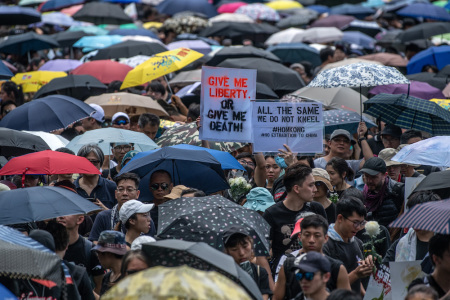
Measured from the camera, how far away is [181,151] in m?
9.77

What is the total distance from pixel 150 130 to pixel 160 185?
2.74 meters

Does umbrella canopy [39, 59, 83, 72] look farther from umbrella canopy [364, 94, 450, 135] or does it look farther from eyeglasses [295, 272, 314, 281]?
eyeglasses [295, 272, 314, 281]

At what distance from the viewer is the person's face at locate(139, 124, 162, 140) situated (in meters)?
12.1

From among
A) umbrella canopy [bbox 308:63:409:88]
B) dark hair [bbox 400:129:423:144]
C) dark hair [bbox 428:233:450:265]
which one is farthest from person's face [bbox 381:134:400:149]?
dark hair [bbox 428:233:450:265]

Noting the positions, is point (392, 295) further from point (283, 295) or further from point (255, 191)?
point (255, 191)

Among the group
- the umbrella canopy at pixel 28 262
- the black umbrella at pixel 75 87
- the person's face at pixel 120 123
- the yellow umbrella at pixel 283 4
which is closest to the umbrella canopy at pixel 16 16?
the black umbrella at pixel 75 87

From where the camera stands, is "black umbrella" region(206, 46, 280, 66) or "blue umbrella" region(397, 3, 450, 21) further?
"blue umbrella" region(397, 3, 450, 21)

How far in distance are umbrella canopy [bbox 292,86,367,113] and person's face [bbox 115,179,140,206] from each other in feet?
16.6

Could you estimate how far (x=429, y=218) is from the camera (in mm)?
6457

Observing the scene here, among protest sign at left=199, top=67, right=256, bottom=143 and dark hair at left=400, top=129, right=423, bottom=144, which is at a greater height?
protest sign at left=199, top=67, right=256, bottom=143

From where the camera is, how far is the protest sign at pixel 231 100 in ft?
33.0

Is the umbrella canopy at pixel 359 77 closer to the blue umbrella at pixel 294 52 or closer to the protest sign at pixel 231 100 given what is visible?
the protest sign at pixel 231 100

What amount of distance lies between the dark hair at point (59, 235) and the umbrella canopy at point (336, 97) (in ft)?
22.1

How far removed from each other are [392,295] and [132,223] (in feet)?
7.60
